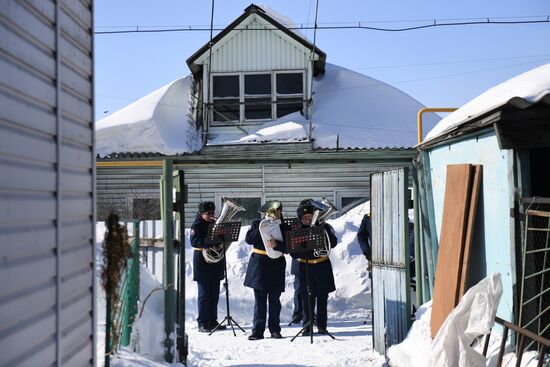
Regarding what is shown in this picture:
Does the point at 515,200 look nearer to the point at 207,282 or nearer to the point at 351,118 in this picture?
the point at 207,282

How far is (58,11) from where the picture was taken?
4.09m

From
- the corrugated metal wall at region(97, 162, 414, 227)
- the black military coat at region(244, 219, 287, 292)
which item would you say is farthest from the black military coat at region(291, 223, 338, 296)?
the corrugated metal wall at region(97, 162, 414, 227)

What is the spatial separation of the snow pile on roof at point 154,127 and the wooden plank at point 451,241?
39.6ft

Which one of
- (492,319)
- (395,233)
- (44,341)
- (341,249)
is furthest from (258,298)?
(44,341)

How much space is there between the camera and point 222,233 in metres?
10.2

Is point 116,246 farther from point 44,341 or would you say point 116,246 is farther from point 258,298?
point 258,298

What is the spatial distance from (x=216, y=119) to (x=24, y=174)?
51.3ft

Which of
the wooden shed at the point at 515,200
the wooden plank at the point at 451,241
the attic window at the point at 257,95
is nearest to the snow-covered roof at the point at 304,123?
the attic window at the point at 257,95

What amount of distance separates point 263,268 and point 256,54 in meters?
10.2

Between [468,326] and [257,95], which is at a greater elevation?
[257,95]

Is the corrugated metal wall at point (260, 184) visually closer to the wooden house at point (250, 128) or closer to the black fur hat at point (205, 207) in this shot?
the wooden house at point (250, 128)

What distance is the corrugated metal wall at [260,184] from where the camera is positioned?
1869 centimetres

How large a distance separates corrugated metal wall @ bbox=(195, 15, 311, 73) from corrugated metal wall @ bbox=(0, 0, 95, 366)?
560 inches

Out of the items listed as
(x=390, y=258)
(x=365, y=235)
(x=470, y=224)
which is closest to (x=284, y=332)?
(x=365, y=235)
